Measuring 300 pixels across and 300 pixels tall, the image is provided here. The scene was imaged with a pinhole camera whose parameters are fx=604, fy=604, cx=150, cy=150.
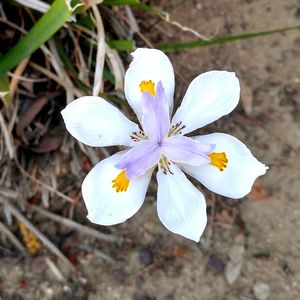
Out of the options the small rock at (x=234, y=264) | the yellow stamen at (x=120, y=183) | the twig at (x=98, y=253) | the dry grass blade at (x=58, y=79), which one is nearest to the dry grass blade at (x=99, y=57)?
the dry grass blade at (x=58, y=79)

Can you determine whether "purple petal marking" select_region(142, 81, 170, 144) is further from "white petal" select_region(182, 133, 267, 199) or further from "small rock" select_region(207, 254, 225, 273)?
"small rock" select_region(207, 254, 225, 273)

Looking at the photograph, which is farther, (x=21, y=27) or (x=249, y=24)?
(x=249, y=24)

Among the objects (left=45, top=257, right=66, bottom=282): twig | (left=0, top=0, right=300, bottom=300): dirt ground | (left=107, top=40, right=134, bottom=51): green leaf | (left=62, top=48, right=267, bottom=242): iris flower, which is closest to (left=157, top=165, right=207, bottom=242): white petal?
(left=62, top=48, right=267, bottom=242): iris flower

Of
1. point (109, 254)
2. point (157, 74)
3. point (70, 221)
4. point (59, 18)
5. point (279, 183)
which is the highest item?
point (59, 18)

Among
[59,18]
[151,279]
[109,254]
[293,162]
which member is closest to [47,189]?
[109,254]

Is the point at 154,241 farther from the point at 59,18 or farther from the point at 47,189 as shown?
the point at 59,18

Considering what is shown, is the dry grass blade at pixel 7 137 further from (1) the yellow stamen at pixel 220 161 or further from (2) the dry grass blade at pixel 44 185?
(1) the yellow stamen at pixel 220 161
